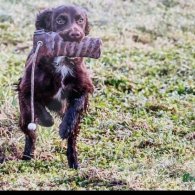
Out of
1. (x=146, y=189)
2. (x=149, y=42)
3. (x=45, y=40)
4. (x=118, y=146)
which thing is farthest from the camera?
(x=149, y=42)

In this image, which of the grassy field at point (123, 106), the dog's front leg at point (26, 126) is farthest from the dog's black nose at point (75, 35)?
the grassy field at point (123, 106)

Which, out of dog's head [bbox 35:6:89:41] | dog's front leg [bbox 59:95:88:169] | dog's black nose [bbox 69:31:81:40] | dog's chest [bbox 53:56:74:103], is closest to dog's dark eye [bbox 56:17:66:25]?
dog's head [bbox 35:6:89:41]

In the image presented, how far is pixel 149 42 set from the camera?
11062 mm

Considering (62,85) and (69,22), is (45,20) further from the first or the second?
(62,85)

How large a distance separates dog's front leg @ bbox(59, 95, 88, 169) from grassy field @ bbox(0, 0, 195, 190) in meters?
0.12

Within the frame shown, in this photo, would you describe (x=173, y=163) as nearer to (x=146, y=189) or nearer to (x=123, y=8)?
(x=146, y=189)

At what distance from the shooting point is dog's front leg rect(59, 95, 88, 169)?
5301 mm

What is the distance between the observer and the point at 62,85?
527 centimetres

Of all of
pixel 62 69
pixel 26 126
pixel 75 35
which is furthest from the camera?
pixel 26 126

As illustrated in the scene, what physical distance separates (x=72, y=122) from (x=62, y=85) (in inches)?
12.5

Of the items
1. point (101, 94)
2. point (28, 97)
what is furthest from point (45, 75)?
point (101, 94)

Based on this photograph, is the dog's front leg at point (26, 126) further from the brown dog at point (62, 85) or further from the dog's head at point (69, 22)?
the dog's head at point (69, 22)

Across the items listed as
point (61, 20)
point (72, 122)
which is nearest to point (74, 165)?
point (72, 122)

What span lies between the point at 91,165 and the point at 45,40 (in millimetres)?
1143
